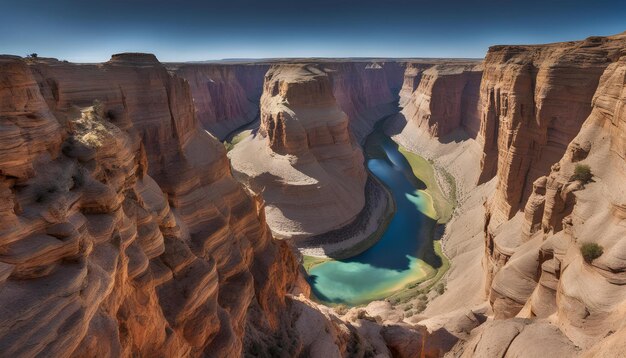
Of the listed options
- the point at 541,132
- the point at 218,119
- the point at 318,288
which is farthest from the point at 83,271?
the point at 218,119

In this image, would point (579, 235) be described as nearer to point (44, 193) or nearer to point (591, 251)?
point (591, 251)

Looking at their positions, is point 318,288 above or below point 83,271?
below

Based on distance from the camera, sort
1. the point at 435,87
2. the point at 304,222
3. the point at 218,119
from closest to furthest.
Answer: the point at 304,222, the point at 435,87, the point at 218,119

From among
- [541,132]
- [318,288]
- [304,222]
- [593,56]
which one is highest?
[593,56]

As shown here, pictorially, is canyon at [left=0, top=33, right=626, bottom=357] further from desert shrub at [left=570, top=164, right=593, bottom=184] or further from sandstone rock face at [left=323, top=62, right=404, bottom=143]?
sandstone rock face at [left=323, top=62, right=404, bottom=143]

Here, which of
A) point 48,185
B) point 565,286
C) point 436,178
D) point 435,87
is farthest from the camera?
point 435,87

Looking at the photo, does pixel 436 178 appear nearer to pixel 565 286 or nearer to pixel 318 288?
pixel 318 288

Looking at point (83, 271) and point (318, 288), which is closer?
point (83, 271)

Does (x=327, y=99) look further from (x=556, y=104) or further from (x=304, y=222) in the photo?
(x=556, y=104)
